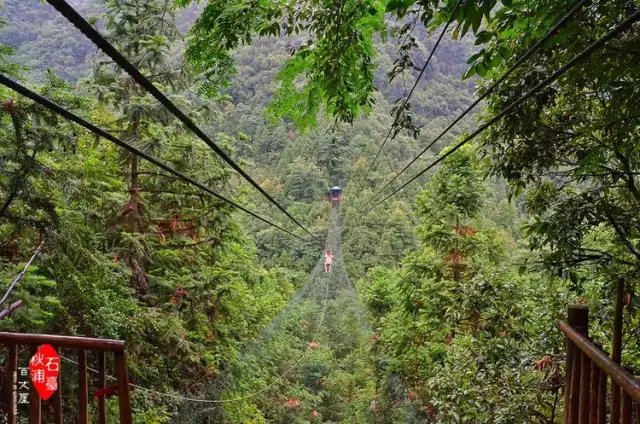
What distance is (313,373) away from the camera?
8.82 metres

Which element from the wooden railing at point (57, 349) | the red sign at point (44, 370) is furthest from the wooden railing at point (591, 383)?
the red sign at point (44, 370)

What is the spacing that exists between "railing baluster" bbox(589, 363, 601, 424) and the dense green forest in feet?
0.92

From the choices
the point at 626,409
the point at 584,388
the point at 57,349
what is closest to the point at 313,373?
the point at 57,349

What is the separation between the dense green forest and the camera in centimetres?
133

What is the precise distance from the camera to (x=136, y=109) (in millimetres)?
3916

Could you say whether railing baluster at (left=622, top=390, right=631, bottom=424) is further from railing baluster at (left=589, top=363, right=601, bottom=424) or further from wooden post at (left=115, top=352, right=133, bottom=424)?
wooden post at (left=115, top=352, right=133, bottom=424)

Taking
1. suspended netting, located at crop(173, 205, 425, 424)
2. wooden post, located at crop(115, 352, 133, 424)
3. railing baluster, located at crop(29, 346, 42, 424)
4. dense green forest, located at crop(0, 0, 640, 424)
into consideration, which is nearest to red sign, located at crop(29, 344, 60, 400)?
railing baluster, located at crop(29, 346, 42, 424)

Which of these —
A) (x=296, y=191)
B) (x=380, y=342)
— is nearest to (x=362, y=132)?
(x=296, y=191)

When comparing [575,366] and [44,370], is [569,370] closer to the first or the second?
[575,366]

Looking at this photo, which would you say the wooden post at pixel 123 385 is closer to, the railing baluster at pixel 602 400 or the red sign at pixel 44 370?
the red sign at pixel 44 370

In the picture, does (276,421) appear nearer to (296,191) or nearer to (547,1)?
(547,1)

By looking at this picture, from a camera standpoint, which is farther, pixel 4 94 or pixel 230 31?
pixel 4 94

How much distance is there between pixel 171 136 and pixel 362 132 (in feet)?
67.7

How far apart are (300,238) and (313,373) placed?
14.6 ft
